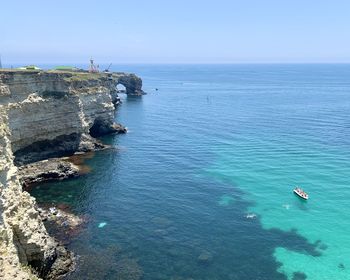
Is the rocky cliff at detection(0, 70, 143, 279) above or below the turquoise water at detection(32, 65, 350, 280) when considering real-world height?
above

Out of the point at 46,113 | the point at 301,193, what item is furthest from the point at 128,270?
the point at 46,113

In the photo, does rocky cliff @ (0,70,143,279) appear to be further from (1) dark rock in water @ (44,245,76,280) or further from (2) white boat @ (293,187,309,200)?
(2) white boat @ (293,187,309,200)

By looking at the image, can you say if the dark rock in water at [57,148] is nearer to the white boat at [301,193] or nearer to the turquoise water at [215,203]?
the turquoise water at [215,203]

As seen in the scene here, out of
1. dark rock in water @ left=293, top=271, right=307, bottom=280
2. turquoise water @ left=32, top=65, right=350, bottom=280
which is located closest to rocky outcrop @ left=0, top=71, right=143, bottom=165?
turquoise water @ left=32, top=65, right=350, bottom=280

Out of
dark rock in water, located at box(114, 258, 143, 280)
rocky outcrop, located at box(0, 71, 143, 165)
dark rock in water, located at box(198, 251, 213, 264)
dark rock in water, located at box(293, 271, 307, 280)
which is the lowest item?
dark rock in water, located at box(293, 271, 307, 280)

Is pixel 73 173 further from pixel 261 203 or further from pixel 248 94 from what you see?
pixel 248 94

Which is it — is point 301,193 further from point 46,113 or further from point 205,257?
point 46,113
